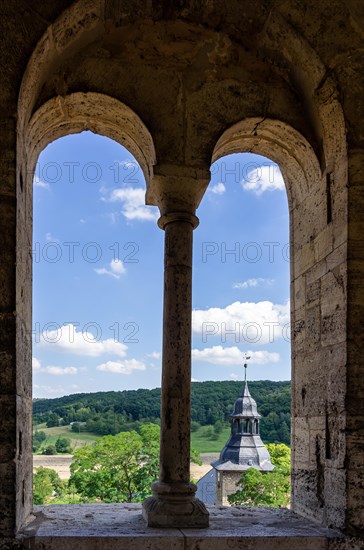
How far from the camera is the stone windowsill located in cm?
327

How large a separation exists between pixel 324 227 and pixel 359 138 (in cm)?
61

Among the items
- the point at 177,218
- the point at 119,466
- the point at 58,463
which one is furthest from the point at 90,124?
the point at 58,463

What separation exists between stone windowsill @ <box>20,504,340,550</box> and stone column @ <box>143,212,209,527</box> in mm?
101

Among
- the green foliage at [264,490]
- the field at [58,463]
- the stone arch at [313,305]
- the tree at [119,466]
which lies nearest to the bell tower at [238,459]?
the field at [58,463]

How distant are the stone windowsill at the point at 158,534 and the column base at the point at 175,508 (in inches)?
2.1

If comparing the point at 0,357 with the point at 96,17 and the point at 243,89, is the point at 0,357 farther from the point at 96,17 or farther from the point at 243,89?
the point at 243,89

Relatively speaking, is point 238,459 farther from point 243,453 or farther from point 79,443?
point 79,443

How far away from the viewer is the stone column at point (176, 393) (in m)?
3.56

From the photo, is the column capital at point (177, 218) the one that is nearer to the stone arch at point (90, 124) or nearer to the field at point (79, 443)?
the stone arch at point (90, 124)

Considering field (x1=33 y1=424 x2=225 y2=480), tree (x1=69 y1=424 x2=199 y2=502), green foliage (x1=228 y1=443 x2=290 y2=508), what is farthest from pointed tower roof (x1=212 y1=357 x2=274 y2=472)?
tree (x1=69 y1=424 x2=199 y2=502)

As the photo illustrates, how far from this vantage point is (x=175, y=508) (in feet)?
11.6

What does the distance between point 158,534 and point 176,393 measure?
78 cm

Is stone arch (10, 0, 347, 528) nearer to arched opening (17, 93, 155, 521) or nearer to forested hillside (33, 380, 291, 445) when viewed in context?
arched opening (17, 93, 155, 521)

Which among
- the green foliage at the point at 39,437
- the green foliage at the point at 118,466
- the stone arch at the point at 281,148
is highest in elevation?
the stone arch at the point at 281,148
